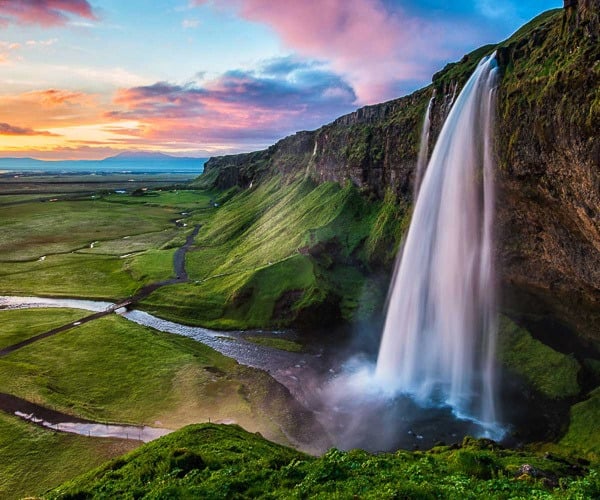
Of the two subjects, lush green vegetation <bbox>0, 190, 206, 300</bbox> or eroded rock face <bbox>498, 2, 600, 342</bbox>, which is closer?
eroded rock face <bbox>498, 2, 600, 342</bbox>

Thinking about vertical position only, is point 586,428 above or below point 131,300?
above

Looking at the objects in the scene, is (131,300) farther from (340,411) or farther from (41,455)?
(340,411)

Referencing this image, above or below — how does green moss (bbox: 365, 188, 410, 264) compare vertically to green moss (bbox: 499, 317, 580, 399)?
above

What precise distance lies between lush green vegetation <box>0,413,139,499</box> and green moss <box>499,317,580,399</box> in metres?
36.0

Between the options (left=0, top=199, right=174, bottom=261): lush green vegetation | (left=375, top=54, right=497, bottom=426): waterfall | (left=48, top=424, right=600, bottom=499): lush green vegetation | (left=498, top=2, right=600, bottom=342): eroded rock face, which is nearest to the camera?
(left=48, top=424, right=600, bottom=499): lush green vegetation

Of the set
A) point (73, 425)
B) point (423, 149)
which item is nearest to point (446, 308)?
point (423, 149)

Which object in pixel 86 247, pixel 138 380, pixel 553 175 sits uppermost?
pixel 553 175

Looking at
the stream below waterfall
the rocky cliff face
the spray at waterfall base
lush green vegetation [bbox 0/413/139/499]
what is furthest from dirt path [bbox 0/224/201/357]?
the rocky cliff face

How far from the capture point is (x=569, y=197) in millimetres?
35125

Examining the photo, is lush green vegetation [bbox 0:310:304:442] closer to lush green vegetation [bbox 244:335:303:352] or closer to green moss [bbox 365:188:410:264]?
lush green vegetation [bbox 244:335:303:352]

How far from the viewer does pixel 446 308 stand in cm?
4797

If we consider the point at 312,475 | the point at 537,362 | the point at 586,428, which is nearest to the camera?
the point at 312,475

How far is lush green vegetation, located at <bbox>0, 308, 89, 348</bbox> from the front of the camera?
54812 millimetres

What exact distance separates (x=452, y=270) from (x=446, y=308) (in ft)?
15.0
